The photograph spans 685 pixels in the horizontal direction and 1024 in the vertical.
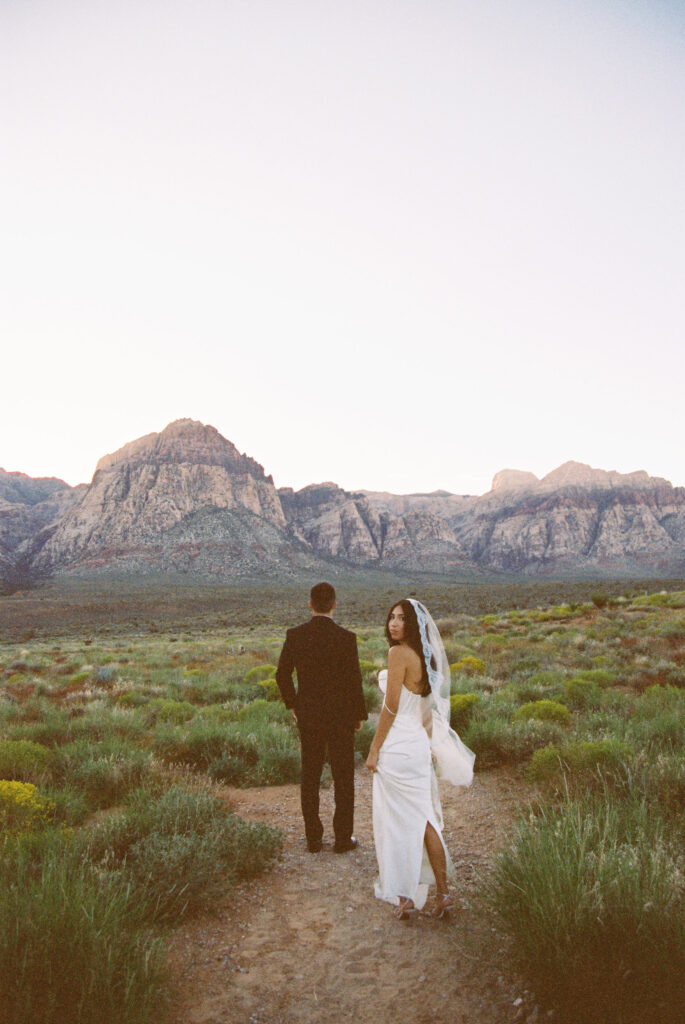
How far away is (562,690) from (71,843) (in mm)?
8201

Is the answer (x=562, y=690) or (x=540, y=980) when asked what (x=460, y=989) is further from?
(x=562, y=690)

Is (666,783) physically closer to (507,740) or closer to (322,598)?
(507,740)

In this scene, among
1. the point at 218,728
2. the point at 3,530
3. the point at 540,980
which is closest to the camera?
the point at 540,980

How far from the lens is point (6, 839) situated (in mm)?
3668

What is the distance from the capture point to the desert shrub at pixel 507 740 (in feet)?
22.5

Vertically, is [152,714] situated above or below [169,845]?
below

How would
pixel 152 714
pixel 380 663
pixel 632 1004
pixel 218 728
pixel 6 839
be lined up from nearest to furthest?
pixel 632 1004, pixel 6 839, pixel 218 728, pixel 152 714, pixel 380 663

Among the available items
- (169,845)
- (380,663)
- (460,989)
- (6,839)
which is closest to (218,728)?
(169,845)

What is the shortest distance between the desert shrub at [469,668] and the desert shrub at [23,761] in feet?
27.4

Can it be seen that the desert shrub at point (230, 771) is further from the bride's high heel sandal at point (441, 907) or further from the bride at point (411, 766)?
the bride's high heel sandal at point (441, 907)

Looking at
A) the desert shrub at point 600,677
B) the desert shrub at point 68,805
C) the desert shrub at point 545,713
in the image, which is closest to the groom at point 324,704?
the desert shrub at point 68,805

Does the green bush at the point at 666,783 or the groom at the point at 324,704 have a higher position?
the groom at the point at 324,704

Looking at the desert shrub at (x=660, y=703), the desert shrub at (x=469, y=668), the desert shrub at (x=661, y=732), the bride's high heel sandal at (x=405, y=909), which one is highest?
the desert shrub at (x=661, y=732)

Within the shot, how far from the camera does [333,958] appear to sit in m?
3.44
